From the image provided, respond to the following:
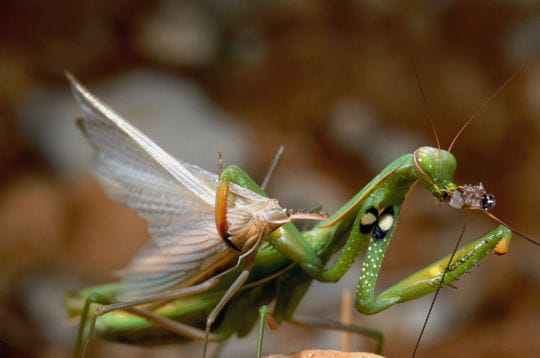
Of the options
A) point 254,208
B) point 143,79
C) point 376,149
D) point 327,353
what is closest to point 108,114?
point 254,208

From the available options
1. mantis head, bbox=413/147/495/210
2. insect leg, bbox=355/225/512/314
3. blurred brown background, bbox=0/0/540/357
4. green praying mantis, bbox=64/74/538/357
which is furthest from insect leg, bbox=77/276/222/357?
blurred brown background, bbox=0/0/540/357

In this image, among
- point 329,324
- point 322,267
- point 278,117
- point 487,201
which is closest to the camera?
point 487,201

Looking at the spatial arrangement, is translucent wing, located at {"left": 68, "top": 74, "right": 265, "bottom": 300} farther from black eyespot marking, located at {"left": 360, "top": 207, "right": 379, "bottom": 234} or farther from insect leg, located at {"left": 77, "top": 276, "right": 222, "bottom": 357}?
black eyespot marking, located at {"left": 360, "top": 207, "right": 379, "bottom": 234}

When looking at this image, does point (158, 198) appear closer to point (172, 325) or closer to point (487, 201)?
point (172, 325)

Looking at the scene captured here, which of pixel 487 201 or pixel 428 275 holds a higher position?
pixel 487 201

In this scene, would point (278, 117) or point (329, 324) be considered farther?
point (278, 117)

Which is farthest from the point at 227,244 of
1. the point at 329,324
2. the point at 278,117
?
the point at 278,117

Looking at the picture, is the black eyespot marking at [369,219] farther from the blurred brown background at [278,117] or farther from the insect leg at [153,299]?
the blurred brown background at [278,117]
